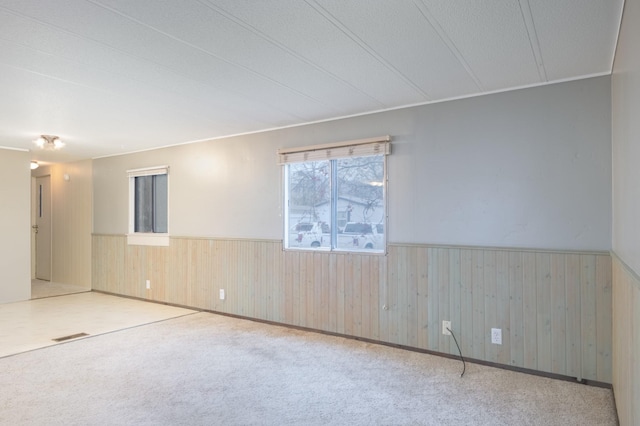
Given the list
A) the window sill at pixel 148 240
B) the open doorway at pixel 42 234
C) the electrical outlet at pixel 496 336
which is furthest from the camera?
the open doorway at pixel 42 234

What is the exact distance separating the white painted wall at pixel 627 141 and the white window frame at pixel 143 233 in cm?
520

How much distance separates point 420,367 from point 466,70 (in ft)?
7.75

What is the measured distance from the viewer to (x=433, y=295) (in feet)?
12.0

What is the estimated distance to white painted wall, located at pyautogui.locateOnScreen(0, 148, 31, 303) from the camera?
5.92m

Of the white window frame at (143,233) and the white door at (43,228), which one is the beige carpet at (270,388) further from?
the white door at (43,228)

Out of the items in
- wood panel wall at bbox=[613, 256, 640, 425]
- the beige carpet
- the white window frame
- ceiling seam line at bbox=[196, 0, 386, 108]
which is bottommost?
the beige carpet

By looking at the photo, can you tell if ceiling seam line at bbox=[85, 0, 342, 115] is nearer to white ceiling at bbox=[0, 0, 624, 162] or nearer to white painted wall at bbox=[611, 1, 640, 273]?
white ceiling at bbox=[0, 0, 624, 162]

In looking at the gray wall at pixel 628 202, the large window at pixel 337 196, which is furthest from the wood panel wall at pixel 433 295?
the gray wall at pixel 628 202

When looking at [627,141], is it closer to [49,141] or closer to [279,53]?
[279,53]

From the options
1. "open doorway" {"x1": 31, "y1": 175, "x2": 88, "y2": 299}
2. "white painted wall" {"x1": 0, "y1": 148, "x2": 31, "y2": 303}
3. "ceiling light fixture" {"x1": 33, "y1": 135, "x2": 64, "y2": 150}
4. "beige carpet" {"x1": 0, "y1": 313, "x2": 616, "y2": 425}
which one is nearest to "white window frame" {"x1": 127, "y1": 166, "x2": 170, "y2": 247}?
"ceiling light fixture" {"x1": 33, "y1": 135, "x2": 64, "y2": 150}

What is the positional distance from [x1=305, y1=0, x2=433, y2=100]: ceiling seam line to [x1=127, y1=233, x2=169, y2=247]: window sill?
413cm

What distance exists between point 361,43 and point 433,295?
2288 millimetres

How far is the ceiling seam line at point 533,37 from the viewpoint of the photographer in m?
2.07

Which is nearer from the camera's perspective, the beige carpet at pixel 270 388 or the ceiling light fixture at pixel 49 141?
the beige carpet at pixel 270 388
